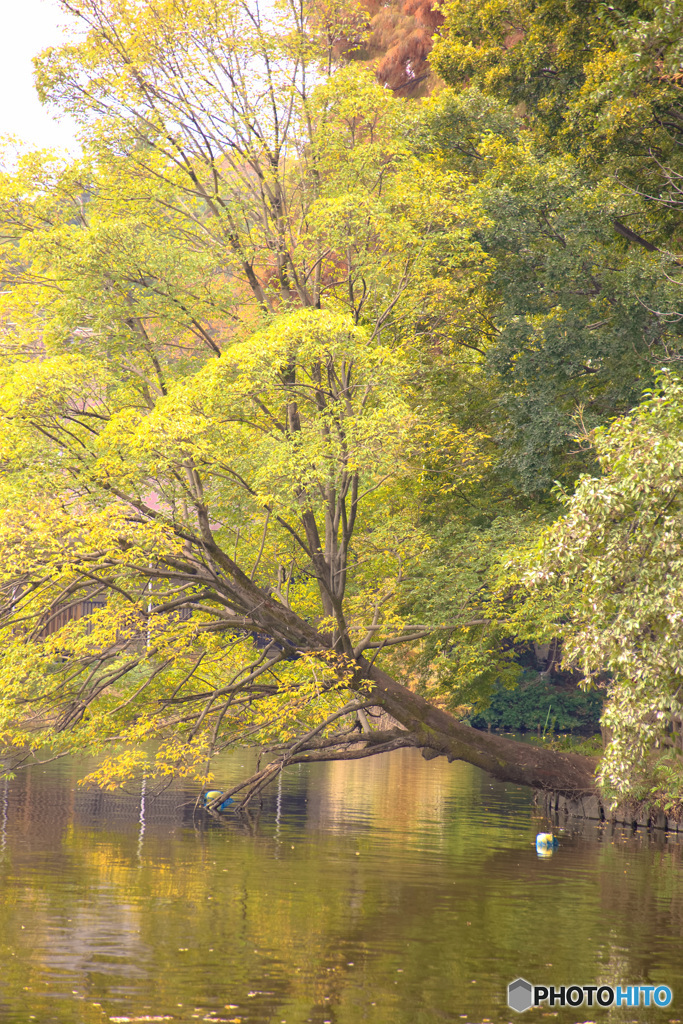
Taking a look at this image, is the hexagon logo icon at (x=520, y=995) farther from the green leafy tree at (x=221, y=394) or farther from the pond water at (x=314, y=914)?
the green leafy tree at (x=221, y=394)

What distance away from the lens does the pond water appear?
11.4 meters

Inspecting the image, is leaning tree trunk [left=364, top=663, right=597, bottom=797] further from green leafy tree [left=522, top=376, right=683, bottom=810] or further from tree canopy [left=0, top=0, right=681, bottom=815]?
green leafy tree [left=522, top=376, right=683, bottom=810]

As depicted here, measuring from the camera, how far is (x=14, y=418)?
2052 cm

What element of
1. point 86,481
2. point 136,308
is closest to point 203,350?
point 136,308

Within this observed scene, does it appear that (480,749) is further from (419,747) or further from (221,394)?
(221,394)

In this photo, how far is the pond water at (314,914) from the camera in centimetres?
1144

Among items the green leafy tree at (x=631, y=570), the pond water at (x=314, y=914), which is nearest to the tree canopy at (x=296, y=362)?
the pond water at (x=314, y=914)

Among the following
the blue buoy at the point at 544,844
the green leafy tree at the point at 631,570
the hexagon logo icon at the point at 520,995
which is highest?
the green leafy tree at the point at 631,570

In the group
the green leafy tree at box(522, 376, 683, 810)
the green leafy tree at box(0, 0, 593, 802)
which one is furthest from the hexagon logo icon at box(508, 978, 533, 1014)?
the green leafy tree at box(0, 0, 593, 802)

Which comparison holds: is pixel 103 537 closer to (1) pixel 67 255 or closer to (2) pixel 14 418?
(2) pixel 14 418

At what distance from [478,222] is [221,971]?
16902mm

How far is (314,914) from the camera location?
16.0m

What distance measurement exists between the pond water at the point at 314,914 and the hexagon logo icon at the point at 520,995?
0.12m

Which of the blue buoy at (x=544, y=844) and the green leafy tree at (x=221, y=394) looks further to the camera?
the blue buoy at (x=544, y=844)
